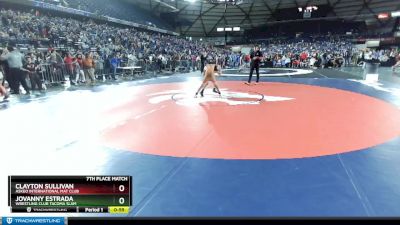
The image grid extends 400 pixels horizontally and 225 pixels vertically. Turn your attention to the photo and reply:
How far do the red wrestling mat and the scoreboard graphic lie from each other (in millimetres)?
1632

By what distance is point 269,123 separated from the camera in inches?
227

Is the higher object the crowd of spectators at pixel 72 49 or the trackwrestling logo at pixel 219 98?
the crowd of spectators at pixel 72 49

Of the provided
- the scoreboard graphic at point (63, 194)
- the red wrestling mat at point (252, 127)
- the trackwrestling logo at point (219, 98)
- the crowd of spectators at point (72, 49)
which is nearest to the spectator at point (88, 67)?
the crowd of spectators at point (72, 49)

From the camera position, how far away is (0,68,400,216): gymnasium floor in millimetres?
2830

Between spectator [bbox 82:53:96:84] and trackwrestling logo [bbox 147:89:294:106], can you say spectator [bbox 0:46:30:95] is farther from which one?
trackwrestling logo [bbox 147:89:294:106]

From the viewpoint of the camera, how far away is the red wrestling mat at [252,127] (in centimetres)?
433

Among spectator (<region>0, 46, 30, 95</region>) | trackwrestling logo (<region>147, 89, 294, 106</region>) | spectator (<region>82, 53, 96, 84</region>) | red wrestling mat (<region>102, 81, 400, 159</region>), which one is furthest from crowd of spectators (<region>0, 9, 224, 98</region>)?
red wrestling mat (<region>102, 81, 400, 159</region>)

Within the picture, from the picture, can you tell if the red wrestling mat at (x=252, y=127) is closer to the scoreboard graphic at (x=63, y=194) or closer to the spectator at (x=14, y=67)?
the scoreboard graphic at (x=63, y=194)

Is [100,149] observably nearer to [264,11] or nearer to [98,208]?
[98,208]

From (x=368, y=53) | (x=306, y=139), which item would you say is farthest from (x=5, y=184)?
(x=368, y=53)

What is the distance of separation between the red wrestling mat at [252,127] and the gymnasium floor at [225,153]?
0.02 metres

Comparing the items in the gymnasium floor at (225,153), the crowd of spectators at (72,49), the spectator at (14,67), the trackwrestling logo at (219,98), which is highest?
the crowd of spectators at (72,49)

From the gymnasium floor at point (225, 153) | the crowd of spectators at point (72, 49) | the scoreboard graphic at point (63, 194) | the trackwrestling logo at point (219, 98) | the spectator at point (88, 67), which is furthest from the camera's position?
the spectator at point (88, 67)

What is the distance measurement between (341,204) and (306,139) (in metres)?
2.08
